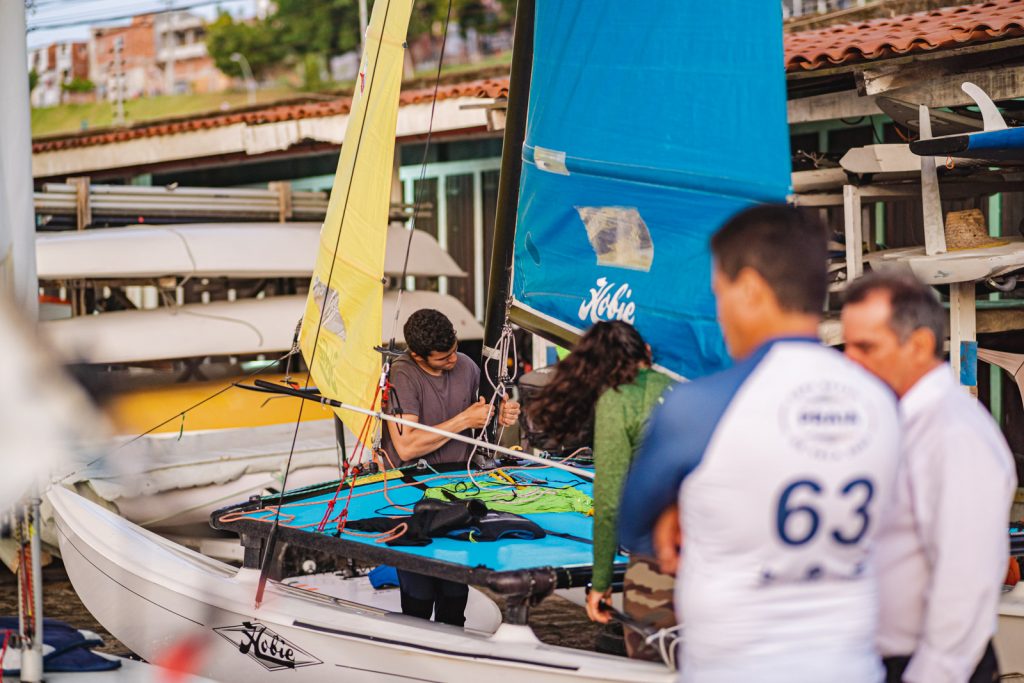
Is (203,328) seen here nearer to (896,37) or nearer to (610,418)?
(896,37)

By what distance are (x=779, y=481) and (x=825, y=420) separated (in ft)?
0.49

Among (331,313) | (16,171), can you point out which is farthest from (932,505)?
(331,313)

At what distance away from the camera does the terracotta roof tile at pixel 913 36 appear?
633cm

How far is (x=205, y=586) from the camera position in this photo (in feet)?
16.7

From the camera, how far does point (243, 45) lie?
4850cm

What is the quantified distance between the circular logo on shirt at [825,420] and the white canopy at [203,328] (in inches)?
292

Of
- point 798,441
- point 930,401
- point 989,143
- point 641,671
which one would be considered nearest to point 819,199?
point 989,143

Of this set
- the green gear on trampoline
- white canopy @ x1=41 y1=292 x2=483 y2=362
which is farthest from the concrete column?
white canopy @ x1=41 y1=292 x2=483 y2=362

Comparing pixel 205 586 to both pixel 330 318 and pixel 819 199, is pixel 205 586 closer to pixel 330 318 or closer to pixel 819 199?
pixel 330 318

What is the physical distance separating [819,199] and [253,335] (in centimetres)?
483

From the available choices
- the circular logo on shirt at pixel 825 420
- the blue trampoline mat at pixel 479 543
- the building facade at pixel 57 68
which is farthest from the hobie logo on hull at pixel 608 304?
the building facade at pixel 57 68

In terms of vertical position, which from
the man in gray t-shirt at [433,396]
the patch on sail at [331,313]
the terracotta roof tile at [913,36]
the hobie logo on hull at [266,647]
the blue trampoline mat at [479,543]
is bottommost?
the hobie logo on hull at [266,647]

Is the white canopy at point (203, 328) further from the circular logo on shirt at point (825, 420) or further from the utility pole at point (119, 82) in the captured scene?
the utility pole at point (119, 82)

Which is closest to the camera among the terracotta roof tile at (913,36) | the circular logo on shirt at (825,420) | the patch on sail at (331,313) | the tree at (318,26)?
the circular logo on shirt at (825,420)
